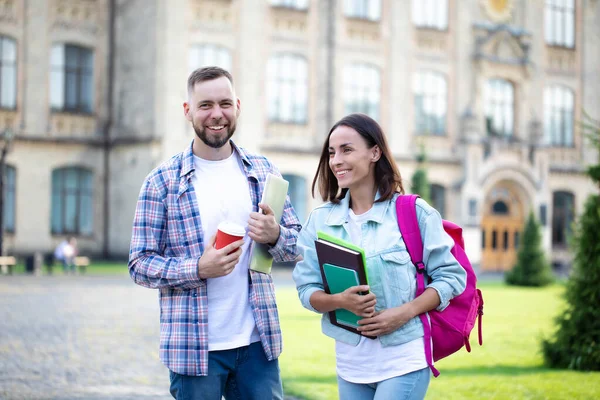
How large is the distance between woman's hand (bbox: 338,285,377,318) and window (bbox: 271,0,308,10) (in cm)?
2847

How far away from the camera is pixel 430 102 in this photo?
111 feet

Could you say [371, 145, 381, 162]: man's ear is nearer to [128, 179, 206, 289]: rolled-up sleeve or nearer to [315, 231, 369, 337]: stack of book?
[315, 231, 369, 337]: stack of book

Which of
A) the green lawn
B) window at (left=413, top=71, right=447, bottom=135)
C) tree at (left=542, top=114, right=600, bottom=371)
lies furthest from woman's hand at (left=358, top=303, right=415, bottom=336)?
window at (left=413, top=71, right=447, bottom=135)

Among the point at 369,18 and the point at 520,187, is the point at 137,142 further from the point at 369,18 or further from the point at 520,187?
the point at 520,187

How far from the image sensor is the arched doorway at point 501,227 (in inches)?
1367

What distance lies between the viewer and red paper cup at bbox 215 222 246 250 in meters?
3.47

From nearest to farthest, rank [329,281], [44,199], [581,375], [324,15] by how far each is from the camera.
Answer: [329,281], [581,375], [44,199], [324,15]

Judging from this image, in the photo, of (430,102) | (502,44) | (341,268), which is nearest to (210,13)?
(430,102)

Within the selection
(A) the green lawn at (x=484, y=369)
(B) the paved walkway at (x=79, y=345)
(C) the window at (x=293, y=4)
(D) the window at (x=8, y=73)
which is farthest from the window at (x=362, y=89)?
(A) the green lawn at (x=484, y=369)

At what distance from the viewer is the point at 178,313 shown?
366cm

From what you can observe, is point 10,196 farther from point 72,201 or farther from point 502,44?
point 502,44

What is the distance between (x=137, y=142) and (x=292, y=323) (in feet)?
59.2

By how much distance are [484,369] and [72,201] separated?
79.3 ft

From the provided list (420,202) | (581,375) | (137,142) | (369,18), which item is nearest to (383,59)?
(369,18)
